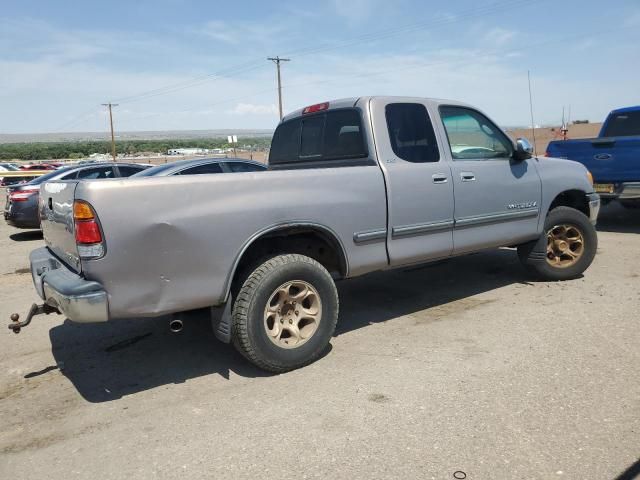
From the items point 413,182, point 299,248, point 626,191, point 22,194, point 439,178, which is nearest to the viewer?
point 299,248

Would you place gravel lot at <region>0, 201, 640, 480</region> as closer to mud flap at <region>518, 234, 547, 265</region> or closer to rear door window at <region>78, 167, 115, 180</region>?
mud flap at <region>518, 234, 547, 265</region>

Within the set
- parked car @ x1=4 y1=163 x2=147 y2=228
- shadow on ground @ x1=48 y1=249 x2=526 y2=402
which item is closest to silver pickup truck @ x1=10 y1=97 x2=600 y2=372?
shadow on ground @ x1=48 y1=249 x2=526 y2=402

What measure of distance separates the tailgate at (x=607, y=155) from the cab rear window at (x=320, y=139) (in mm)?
5355

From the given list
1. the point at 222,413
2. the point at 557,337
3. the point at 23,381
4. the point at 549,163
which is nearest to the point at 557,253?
the point at 549,163

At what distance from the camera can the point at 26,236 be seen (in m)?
11.7

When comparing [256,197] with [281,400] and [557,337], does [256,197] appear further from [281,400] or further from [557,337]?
[557,337]

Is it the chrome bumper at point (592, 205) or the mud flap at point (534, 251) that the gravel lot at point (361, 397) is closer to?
the mud flap at point (534, 251)

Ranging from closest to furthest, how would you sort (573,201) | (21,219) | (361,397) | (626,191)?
(361,397), (573,201), (626,191), (21,219)

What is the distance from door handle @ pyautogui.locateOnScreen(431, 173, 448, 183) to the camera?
455 cm

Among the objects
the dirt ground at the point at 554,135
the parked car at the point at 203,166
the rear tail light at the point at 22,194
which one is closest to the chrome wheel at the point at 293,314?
the parked car at the point at 203,166

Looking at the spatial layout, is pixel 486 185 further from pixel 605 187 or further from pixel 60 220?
pixel 605 187

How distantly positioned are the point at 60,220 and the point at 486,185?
142 inches

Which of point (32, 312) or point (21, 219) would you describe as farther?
point (21, 219)

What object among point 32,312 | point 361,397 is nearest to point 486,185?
point 361,397
